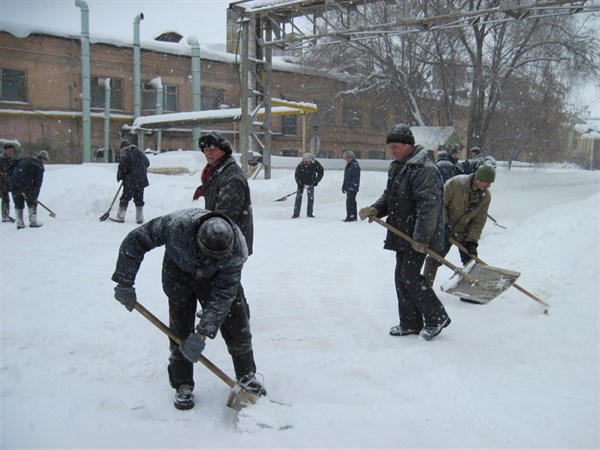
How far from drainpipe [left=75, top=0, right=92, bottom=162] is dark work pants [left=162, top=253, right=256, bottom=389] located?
2153cm

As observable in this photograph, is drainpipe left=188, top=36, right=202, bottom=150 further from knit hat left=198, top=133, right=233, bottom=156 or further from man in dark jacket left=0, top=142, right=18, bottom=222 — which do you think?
knit hat left=198, top=133, right=233, bottom=156

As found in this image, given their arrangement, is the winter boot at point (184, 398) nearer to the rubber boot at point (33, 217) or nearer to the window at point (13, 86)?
the rubber boot at point (33, 217)

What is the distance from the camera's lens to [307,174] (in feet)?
37.3

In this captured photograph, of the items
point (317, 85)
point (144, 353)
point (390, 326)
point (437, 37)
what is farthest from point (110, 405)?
point (317, 85)

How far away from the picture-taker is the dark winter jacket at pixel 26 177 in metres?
8.96

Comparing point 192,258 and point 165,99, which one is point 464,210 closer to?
point 192,258

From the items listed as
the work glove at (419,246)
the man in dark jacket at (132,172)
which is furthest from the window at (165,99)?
the work glove at (419,246)

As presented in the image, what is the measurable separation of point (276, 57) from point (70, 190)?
21.5m

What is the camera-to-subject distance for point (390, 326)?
4.64 meters

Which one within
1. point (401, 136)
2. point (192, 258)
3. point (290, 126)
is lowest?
point (192, 258)

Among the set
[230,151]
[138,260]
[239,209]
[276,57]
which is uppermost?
[276,57]

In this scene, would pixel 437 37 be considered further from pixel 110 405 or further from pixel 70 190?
pixel 110 405

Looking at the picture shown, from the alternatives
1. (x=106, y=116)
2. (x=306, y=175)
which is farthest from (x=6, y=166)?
(x=106, y=116)

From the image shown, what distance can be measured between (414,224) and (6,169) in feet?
27.7
